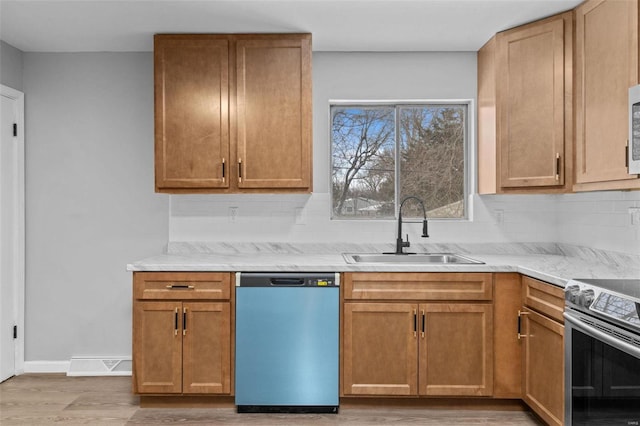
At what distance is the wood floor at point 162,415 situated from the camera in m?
2.65

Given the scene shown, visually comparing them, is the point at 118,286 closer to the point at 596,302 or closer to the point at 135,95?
the point at 135,95

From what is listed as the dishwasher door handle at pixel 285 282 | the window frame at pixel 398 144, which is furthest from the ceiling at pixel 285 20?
the dishwasher door handle at pixel 285 282

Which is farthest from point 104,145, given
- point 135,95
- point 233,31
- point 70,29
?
point 233,31

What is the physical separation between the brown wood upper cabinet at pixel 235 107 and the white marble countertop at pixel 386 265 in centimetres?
51

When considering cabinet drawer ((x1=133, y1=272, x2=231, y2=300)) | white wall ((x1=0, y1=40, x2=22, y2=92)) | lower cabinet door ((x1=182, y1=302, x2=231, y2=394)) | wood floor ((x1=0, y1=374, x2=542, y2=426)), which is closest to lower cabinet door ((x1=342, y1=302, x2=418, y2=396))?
wood floor ((x1=0, y1=374, x2=542, y2=426))

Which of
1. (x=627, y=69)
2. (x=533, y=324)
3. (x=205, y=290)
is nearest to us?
(x=627, y=69)

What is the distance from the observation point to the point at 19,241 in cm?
337

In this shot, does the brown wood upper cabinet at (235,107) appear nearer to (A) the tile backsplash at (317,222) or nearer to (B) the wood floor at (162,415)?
(A) the tile backsplash at (317,222)

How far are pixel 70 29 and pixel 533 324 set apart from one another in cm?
329

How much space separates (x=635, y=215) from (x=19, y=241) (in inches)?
156

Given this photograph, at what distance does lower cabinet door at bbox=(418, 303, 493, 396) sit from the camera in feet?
8.91

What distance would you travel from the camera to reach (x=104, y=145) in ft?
11.2

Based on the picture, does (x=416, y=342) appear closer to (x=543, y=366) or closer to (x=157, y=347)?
(x=543, y=366)

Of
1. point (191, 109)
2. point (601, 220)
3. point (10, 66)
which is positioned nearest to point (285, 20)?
point (191, 109)
